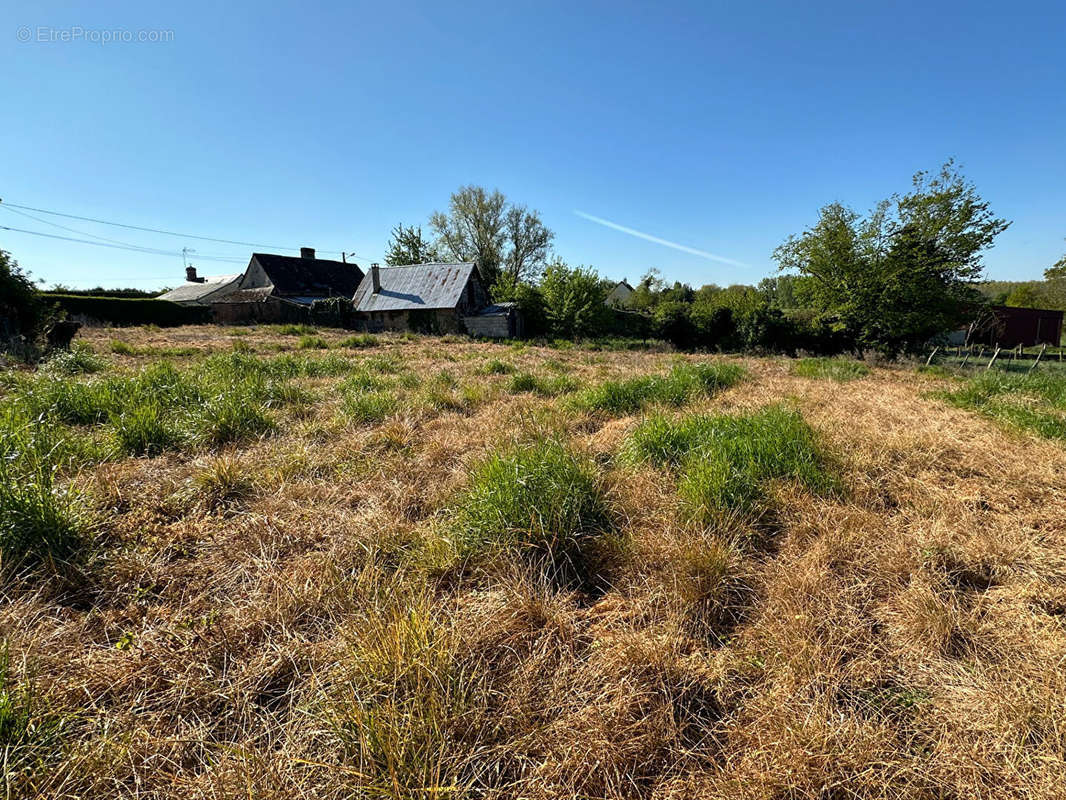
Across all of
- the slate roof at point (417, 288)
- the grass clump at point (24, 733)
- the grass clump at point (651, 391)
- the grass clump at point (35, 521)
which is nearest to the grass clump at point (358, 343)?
the slate roof at point (417, 288)

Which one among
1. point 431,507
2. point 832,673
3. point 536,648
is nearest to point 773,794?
point 832,673

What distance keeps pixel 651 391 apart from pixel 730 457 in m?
3.21

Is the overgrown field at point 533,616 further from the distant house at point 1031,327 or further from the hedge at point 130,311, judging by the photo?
the distant house at point 1031,327

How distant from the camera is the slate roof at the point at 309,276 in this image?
3712 cm

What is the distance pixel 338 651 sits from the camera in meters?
1.81

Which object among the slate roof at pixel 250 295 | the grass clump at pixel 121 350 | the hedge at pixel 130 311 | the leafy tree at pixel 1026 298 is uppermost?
the leafy tree at pixel 1026 298

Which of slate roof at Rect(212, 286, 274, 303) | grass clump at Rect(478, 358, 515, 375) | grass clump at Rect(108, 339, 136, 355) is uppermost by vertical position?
slate roof at Rect(212, 286, 274, 303)

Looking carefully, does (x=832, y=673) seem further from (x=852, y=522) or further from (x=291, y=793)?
(x=291, y=793)

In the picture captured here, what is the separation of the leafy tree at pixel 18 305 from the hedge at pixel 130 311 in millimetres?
21526

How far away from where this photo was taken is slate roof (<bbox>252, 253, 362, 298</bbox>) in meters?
37.1

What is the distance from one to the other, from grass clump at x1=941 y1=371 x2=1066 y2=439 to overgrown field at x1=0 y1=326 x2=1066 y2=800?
104cm

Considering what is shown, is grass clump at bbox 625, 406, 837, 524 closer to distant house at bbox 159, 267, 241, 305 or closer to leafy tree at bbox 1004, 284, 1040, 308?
distant house at bbox 159, 267, 241, 305

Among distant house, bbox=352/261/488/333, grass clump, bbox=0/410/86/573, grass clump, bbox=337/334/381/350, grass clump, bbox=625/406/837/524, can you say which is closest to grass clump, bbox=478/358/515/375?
grass clump, bbox=625/406/837/524

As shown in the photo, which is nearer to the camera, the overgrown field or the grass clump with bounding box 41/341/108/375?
the overgrown field
